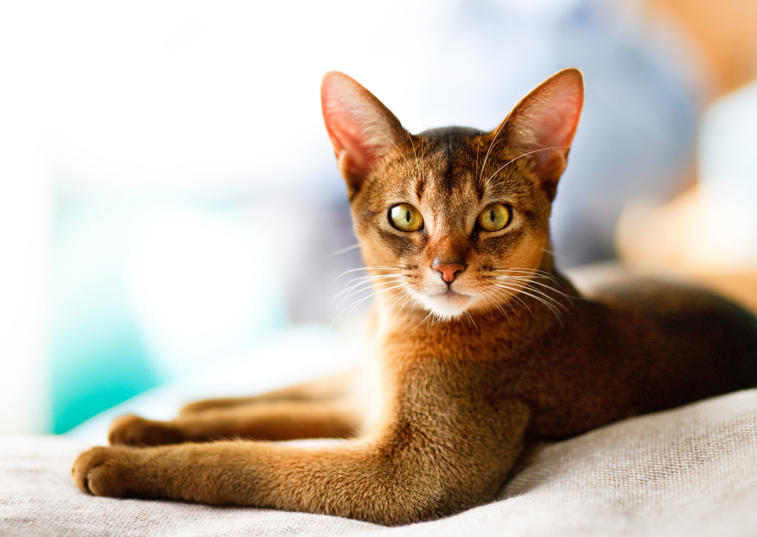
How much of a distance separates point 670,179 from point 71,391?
3.50 metres

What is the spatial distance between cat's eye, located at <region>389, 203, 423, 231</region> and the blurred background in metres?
0.63

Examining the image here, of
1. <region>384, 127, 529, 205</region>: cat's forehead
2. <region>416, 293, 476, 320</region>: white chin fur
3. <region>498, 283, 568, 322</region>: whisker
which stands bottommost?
<region>498, 283, 568, 322</region>: whisker

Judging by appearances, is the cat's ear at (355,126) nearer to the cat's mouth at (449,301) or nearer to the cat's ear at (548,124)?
the cat's ear at (548,124)

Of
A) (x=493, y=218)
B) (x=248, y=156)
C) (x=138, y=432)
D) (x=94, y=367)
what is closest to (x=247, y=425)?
(x=138, y=432)

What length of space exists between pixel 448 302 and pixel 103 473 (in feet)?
2.47

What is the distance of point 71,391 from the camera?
1.95 m

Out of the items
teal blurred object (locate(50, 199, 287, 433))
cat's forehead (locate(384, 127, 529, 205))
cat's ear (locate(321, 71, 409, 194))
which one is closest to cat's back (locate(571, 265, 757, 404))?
cat's forehead (locate(384, 127, 529, 205))

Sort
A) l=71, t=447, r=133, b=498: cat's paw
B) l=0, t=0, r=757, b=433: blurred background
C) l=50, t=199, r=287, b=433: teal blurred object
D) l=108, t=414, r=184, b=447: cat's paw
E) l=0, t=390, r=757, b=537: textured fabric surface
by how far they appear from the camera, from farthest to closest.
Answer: l=50, t=199, r=287, b=433: teal blurred object → l=0, t=0, r=757, b=433: blurred background → l=108, t=414, r=184, b=447: cat's paw → l=71, t=447, r=133, b=498: cat's paw → l=0, t=390, r=757, b=537: textured fabric surface

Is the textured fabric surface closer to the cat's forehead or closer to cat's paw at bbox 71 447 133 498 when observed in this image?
cat's paw at bbox 71 447 133 498

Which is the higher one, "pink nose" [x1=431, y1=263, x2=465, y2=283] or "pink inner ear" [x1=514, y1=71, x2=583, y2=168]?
"pink inner ear" [x1=514, y1=71, x2=583, y2=168]

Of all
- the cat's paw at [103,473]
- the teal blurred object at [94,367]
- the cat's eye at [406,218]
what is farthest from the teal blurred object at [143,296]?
the cat's eye at [406,218]

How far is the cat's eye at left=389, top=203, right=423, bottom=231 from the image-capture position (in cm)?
115

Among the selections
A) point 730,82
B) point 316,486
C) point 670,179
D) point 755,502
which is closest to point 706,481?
point 755,502

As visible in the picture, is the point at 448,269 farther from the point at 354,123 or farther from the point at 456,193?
the point at 354,123
